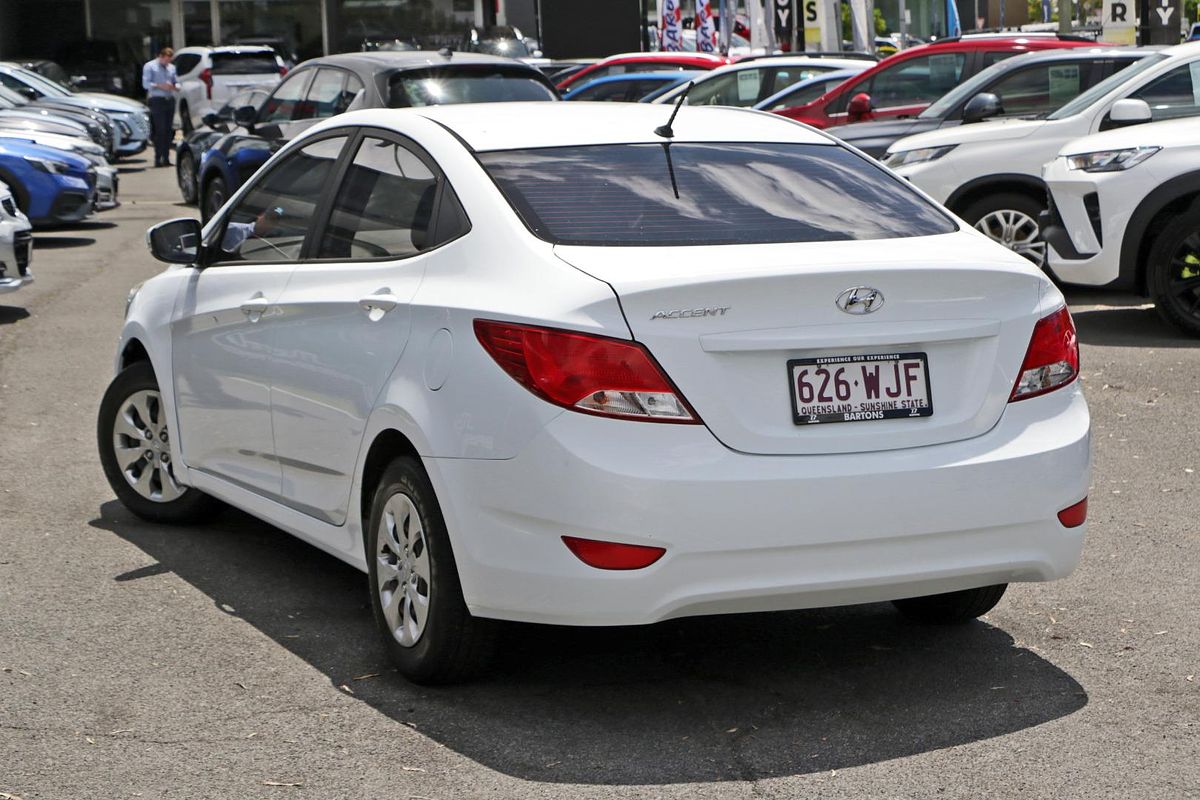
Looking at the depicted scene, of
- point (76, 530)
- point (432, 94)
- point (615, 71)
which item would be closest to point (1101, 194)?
point (432, 94)

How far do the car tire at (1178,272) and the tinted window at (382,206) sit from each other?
674 centimetres

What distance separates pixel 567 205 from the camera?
16.1 ft

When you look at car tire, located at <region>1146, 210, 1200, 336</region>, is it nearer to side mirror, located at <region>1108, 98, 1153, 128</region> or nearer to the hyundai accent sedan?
side mirror, located at <region>1108, 98, 1153, 128</region>

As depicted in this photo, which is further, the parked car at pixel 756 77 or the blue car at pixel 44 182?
the parked car at pixel 756 77

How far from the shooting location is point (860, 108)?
1638 cm

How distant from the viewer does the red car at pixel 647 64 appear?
2464 centimetres

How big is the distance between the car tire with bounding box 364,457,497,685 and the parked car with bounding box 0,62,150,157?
22.4 metres

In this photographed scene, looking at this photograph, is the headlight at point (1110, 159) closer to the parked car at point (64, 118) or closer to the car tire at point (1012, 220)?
the car tire at point (1012, 220)

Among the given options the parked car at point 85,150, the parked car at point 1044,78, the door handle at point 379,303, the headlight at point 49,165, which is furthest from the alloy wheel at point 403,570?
the parked car at point 85,150

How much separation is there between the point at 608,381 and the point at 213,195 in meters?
13.2

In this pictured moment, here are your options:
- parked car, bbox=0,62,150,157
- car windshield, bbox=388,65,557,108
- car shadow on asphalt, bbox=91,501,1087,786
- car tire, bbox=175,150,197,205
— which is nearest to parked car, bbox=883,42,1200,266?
car windshield, bbox=388,65,557,108

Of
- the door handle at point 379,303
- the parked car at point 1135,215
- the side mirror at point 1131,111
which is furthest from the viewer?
the side mirror at point 1131,111

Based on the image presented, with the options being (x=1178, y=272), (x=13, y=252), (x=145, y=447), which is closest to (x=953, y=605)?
(x=145, y=447)

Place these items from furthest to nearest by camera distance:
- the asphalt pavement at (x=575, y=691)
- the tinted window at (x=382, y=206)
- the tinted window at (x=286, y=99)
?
the tinted window at (x=286, y=99), the tinted window at (x=382, y=206), the asphalt pavement at (x=575, y=691)
